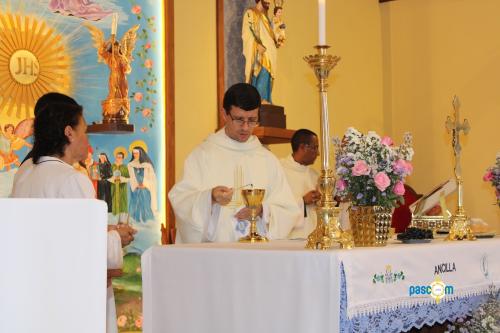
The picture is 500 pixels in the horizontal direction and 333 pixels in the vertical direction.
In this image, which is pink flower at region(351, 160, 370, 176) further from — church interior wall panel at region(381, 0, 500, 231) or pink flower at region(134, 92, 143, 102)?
church interior wall panel at region(381, 0, 500, 231)

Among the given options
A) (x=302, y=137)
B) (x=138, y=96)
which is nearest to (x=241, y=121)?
(x=138, y=96)

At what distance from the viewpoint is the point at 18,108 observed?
229 inches

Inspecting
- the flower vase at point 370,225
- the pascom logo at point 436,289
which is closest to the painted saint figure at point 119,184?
the flower vase at point 370,225

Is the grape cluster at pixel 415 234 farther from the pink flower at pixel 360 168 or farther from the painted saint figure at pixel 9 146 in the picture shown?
the painted saint figure at pixel 9 146

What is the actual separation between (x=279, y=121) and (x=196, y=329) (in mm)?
Result: 4203

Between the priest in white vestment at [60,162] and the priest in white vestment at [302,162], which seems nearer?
the priest in white vestment at [60,162]

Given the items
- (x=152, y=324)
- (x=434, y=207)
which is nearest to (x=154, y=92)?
(x=434, y=207)

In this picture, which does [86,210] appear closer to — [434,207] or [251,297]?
[251,297]

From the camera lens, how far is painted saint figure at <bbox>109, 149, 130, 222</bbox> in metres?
6.40

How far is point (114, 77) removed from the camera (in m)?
6.40

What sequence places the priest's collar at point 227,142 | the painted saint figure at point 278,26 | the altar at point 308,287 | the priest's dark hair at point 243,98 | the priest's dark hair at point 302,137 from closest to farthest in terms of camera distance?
the altar at point 308,287, the priest's dark hair at point 243,98, the priest's collar at point 227,142, the priest's dark hair at point 302,137, the painted saint figure at point 278,26

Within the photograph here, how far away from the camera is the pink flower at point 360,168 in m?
3.49

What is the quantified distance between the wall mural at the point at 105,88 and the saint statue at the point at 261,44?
907mm

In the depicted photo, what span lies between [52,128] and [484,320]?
2.26 metres
